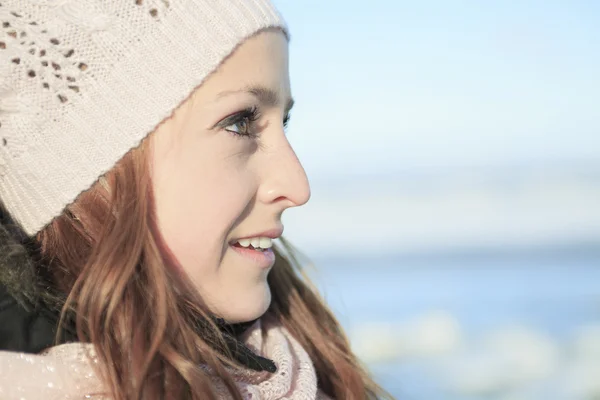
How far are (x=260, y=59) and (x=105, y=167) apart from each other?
494mm

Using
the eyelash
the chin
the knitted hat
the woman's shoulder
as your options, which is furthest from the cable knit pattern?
the eyelash

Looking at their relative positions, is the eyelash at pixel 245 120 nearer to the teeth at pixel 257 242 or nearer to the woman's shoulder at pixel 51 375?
the teeth at pixel 257 242

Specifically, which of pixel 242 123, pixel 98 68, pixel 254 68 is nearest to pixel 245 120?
pixel 242 123

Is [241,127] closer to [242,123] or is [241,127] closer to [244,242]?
[242,123]

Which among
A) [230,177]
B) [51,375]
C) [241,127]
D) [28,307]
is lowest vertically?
[51,375]

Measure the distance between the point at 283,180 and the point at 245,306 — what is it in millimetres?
359

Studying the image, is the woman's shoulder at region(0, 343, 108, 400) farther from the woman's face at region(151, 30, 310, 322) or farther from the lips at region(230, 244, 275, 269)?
the lips at region(230, 244, 275, 269)

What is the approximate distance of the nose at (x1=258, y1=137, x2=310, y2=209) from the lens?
6.05 feet

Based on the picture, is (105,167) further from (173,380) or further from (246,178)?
(173,380)

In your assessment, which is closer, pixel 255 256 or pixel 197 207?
pixel 197 207

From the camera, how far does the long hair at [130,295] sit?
1561 millimetres

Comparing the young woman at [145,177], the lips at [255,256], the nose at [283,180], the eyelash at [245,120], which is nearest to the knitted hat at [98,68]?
the young woman at [145,177]

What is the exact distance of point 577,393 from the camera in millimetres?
5172

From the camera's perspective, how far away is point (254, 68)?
70.5 inches
